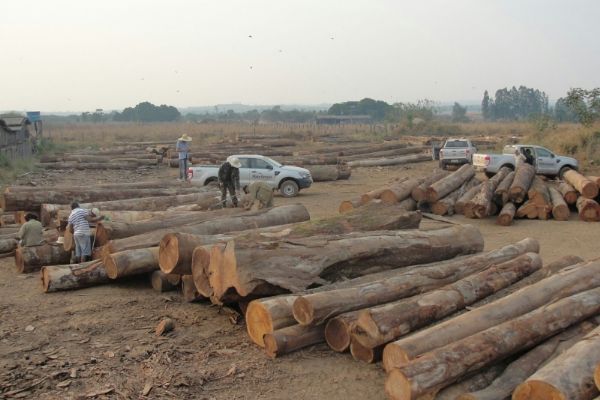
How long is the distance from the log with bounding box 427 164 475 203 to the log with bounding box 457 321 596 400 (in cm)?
1127

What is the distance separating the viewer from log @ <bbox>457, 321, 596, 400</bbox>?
5.22 meters

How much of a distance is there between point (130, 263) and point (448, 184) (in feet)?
37.2

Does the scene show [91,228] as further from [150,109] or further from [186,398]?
[150,109]

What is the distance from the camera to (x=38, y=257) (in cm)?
1119

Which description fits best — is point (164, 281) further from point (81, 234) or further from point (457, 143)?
point (457, 143)

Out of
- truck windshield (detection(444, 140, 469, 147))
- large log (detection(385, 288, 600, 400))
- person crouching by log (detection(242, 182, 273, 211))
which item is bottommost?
large log (detection(385, 288, 600, 400))

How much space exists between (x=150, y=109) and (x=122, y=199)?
5504 inches

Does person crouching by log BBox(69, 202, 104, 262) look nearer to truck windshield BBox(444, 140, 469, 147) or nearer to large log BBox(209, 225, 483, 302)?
large log BBox(209, 225, 483, 302)

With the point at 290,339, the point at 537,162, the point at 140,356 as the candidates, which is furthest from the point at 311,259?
the point at 537,162

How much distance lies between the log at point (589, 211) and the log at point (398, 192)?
460cm

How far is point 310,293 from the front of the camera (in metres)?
7.21

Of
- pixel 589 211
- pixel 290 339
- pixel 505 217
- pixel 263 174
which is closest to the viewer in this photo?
pixel 290 339

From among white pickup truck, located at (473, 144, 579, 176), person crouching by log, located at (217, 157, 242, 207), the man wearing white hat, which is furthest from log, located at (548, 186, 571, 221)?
the man wearing white hat

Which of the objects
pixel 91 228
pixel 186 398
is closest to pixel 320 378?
pixel 186 398
